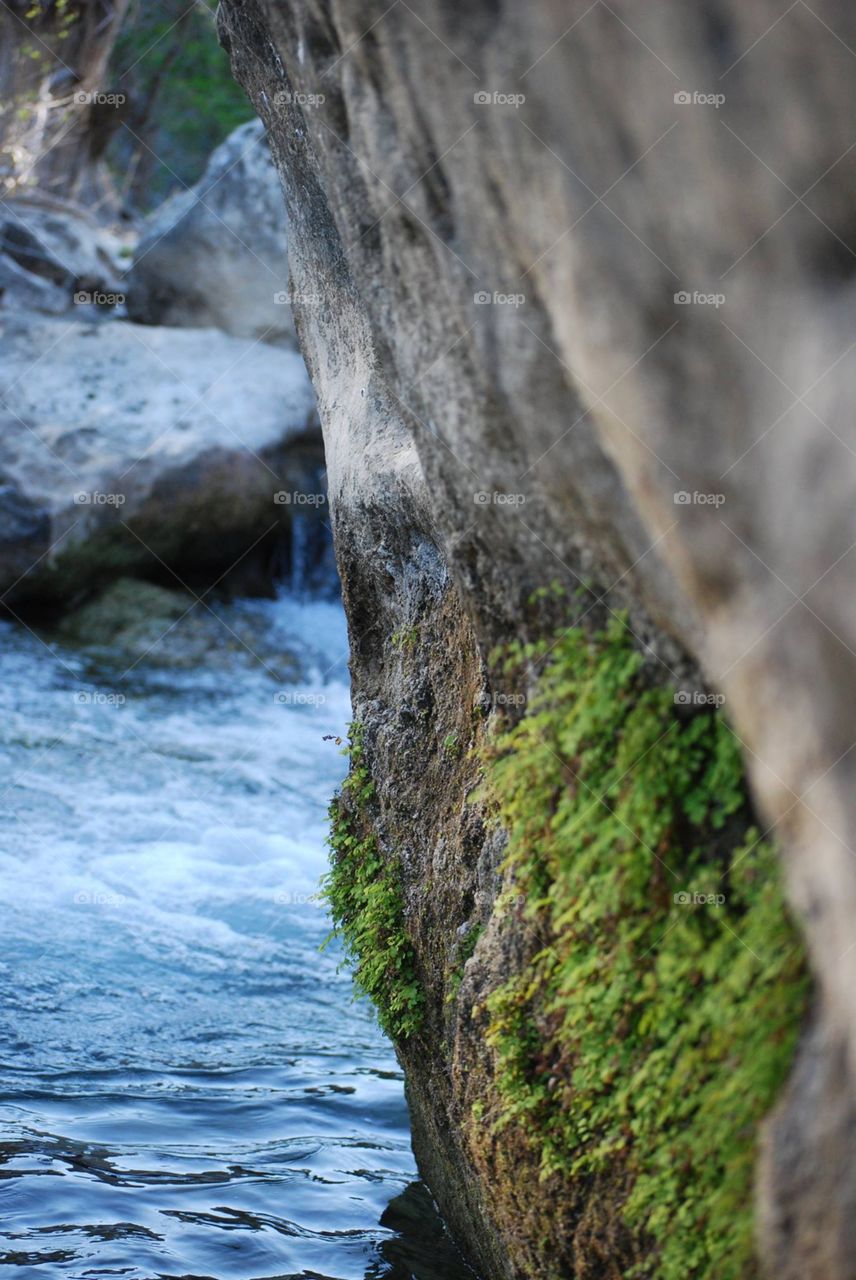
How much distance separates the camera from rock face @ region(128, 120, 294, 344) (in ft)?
49.9

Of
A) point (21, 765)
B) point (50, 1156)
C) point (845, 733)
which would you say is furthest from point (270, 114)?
point (21, 765)

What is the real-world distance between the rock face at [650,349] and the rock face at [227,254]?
11.5 m

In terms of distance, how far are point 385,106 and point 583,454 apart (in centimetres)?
116

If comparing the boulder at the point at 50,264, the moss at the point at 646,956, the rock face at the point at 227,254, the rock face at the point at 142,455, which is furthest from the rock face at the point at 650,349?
the boulder at the point at 50,264

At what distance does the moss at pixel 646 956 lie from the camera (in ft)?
10.1

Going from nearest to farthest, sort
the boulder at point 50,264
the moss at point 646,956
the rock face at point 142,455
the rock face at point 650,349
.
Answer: the rock face at point 650,349, the moss at point 646,956, the rock face at point 142,455, the boulder at point 50,264

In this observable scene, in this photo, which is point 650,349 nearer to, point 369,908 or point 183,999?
point 369,908

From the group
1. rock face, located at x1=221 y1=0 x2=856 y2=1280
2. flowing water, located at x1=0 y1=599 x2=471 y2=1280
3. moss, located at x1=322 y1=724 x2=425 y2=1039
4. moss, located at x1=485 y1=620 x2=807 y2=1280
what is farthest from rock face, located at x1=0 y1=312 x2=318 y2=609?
moss, located at x1=485 y1=620 x2=807 y2=1280

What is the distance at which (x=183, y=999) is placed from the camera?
775cm

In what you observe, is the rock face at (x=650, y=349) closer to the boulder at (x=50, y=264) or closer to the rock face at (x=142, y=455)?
the rock face at (x=142, y=455)

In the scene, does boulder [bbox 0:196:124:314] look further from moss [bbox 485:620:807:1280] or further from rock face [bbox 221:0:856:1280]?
moss [bbox 485:620:807:1280]

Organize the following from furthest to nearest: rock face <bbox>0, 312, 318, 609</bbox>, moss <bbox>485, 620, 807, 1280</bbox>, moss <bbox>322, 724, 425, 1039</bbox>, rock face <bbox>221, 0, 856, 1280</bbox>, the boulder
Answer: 1. the boulder
2. rock face <bbox>0, 312, 318, 609</bbox>
3. moss <bbox>322, 724, 425, 1039</bbox>
4. moss <bbox>485, 620, 807, 1280</bbox>
5. rock face <bbox>221, 0, 856, 1280</bbox>

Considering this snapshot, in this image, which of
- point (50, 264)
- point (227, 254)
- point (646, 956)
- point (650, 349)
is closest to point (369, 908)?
point (646, 956)

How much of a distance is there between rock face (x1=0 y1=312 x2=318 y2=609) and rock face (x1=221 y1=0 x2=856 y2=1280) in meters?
9.67
